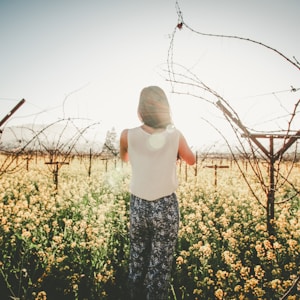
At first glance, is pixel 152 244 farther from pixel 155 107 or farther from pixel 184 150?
pixel 155 107

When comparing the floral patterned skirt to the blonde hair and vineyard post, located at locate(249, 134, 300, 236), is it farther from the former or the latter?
vineyard post, located at locate(249, 134, 300, 236)

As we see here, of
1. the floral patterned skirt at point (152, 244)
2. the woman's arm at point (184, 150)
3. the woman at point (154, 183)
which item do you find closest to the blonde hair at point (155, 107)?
the woman at point (154, 183)

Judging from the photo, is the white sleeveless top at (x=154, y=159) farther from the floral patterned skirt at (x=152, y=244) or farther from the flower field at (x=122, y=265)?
the flower field at (x=122, y=265)

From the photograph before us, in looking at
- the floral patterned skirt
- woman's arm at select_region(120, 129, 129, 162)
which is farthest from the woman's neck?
the floral patterned skirt

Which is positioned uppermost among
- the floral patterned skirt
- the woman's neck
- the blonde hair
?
the blonde hair

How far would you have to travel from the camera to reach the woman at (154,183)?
188 centimetres

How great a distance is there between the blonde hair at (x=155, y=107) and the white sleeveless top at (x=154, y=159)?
73 mm

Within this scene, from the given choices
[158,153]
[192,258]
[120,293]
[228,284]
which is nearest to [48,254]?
[120,293]

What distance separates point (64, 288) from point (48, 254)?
613 millimetres

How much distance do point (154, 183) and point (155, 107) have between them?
1.81 feet

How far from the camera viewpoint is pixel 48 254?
347cm

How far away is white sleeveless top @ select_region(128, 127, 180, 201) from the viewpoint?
187 centimetres

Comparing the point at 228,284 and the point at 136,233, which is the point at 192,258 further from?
the point at 136,233

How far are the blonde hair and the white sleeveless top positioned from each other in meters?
0.07
